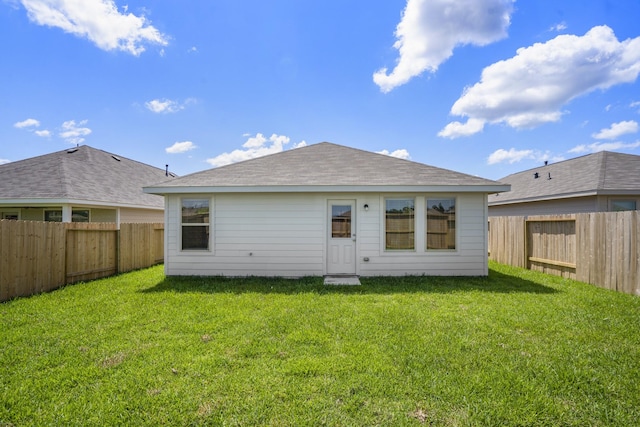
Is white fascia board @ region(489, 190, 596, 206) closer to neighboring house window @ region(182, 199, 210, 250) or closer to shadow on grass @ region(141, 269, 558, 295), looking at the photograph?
shadow on grass @ region(141, 269, 558, 295)

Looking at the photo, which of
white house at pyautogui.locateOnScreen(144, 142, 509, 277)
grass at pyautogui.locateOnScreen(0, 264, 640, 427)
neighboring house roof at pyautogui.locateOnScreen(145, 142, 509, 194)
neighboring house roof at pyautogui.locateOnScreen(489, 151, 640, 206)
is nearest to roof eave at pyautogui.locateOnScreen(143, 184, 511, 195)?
neighboring house roof at pyautogui.locateOnScreen(145, 142, 509, 194)

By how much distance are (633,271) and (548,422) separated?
5891mm

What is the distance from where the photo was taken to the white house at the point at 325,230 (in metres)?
7.90

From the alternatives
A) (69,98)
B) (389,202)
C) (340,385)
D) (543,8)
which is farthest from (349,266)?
(69,98)

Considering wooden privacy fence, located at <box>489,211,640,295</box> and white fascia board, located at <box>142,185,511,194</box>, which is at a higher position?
white fascia board, located at <box>142,185,511,194</box>

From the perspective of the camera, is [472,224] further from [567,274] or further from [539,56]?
[539,56]

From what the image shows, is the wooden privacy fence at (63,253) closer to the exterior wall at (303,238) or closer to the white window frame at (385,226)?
the exterior wall at (303,238)

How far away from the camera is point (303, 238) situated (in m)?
7.96

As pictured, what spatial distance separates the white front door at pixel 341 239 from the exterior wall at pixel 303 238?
15 cm

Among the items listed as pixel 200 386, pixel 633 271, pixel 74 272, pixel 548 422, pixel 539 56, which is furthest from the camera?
pixel 539 56

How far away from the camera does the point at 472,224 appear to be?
7910 millimetres

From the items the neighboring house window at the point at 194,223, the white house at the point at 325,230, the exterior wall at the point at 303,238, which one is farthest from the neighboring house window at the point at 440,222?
the neighboring house window at the point at 194,223

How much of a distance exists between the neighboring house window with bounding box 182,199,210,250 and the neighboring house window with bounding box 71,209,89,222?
669 centimetres

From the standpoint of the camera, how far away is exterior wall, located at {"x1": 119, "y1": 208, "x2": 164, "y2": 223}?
1271 centimetres
